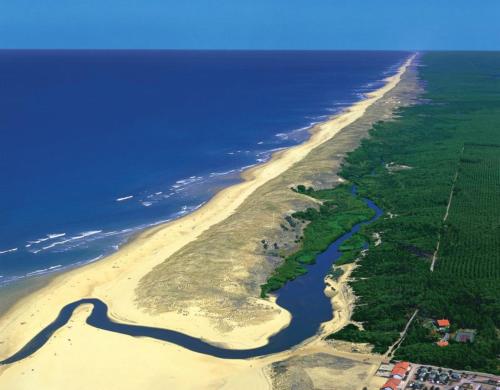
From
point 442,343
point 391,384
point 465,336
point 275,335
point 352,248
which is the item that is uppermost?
point 465,336

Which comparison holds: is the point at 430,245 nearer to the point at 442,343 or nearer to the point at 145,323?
the point at 442,343

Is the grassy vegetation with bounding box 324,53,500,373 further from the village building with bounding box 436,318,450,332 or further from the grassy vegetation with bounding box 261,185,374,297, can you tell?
the grassy vegetation with bounding box 261,185,374,297

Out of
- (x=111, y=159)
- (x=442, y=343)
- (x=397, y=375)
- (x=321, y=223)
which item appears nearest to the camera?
(x=397, y=375)

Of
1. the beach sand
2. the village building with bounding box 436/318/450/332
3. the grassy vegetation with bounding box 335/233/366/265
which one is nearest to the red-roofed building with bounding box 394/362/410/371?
the beach sand

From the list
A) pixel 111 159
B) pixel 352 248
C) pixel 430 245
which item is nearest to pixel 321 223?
pixel 352 248

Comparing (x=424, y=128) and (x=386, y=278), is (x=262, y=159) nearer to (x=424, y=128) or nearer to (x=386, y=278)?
(x=424, y=128)

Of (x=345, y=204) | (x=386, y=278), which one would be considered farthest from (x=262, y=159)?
(x=386, y=278)

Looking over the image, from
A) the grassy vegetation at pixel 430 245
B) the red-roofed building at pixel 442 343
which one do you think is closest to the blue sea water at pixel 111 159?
the grassy vegetation at pixel 430 245
